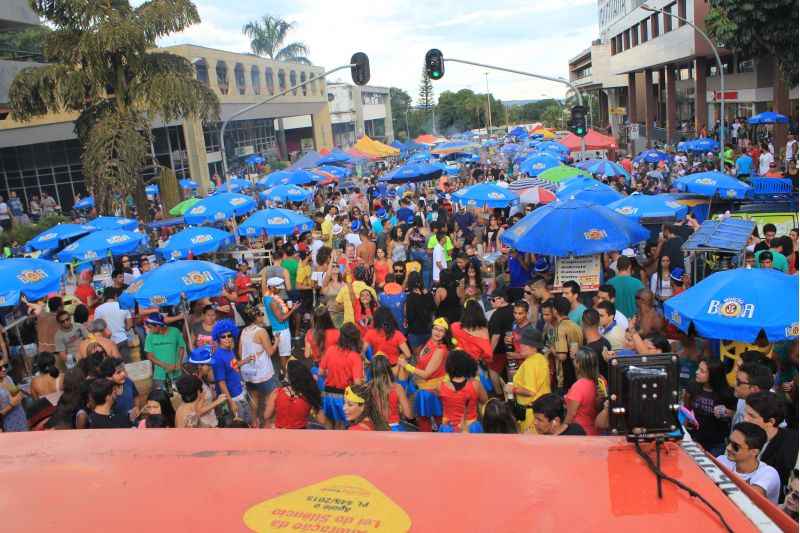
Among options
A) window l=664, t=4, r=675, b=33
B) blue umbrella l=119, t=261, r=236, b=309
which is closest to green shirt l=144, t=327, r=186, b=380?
blue umbrella l=119, t=261, r=236, b=309

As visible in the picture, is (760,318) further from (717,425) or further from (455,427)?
(455,427)

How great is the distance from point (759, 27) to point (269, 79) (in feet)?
127

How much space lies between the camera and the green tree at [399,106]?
116 metres

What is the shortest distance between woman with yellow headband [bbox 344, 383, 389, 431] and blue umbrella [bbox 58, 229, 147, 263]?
349 inches

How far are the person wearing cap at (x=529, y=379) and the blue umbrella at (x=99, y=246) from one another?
9.68 m

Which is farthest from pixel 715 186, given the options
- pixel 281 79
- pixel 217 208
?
pixel 281 79

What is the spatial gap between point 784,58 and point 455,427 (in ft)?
79.0

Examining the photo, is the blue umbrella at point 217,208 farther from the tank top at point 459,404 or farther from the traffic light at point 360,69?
the tank top at point 459,404

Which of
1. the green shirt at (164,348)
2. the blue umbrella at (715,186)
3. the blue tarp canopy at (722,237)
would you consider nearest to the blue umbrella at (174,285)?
the green shirt at (164,348)

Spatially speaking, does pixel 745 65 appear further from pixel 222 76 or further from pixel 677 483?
pixel 677 483

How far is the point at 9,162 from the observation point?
36.4 m

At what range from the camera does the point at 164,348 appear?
320 inches

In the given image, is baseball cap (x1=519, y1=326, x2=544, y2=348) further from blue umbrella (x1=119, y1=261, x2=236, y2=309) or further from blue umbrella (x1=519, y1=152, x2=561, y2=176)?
blue umbrella (x1=519, y1=152, x2=561, y2=176)

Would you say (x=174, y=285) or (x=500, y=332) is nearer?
(x=500, y=332)
